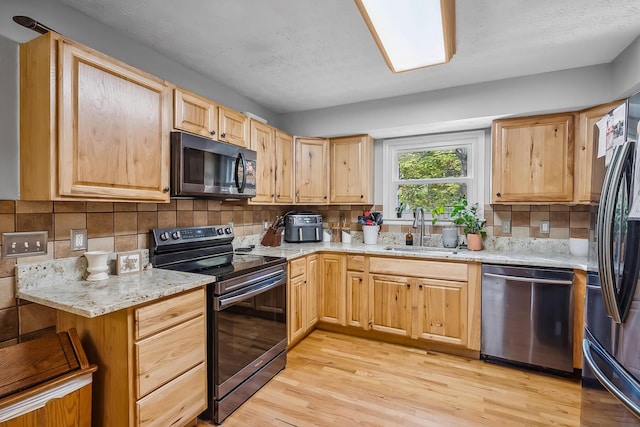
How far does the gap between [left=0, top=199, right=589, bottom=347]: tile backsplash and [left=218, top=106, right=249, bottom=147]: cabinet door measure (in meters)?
0.57

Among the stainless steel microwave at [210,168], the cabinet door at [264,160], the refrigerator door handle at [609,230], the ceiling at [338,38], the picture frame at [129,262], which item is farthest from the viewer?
the cabinet door at [264,160]

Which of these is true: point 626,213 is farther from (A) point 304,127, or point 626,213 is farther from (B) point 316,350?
(A) point 304,127

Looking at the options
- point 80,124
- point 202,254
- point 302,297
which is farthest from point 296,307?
point 80,124

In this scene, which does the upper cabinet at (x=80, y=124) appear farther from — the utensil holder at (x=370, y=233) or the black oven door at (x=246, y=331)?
the utensil holder at (x=370, y=233)

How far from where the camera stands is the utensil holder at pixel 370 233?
3346mm

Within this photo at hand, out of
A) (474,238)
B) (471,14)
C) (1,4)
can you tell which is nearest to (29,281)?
(1,4)

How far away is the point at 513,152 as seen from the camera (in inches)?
104

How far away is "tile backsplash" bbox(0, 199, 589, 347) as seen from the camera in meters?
1.48

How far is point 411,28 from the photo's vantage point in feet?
4.96

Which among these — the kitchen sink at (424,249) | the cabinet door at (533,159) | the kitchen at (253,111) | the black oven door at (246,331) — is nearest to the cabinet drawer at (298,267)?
the black oven door at (246,331)

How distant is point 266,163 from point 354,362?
1.91 metres

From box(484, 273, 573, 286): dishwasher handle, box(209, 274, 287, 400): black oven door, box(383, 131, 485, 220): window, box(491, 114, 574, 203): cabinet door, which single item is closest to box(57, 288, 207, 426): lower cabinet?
box(209, 274, 287, 400): black oven door

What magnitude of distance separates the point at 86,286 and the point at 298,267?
149 centimetres

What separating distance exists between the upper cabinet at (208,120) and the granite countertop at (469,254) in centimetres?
102
